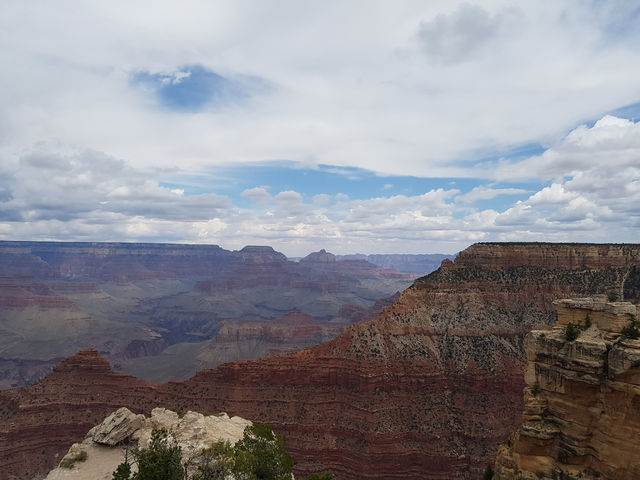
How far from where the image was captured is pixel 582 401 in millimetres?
20000

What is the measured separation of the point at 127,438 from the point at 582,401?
44.3 meters

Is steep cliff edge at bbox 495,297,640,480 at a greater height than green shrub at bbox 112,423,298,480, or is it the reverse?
steep cliff edge at bbox 495,297,640,480

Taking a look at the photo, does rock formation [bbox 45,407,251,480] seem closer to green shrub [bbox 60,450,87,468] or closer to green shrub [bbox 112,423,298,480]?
green shrub [bbox 60,450,87,468]

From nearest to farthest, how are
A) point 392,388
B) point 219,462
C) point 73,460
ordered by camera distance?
point 219,462, point 73,460, point 392,388

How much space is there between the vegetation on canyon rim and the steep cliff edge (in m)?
12.8

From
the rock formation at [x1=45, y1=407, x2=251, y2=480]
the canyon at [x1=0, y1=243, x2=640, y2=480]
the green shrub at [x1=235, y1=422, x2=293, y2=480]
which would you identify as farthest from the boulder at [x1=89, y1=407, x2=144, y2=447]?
the canyon at [x1=0, y1=243, x2=640, y2=480]

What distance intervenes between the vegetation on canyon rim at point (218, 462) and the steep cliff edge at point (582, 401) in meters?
12.8

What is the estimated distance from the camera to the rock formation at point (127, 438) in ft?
121

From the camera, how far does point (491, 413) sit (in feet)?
205

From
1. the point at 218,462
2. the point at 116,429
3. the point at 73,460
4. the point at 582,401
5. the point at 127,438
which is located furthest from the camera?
the point at 127,438

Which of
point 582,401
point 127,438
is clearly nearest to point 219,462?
point 127,438

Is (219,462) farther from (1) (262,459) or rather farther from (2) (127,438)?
(2) (127,438)

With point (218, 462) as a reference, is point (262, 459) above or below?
above

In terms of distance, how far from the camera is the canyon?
58.4 meters
